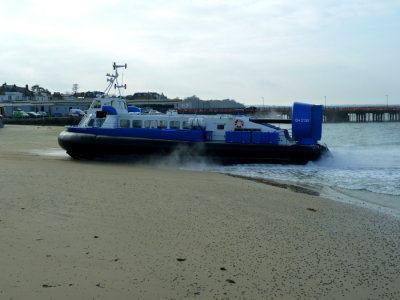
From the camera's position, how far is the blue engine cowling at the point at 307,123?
12.8m

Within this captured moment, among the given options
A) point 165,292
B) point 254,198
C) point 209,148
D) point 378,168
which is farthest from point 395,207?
point 209,148

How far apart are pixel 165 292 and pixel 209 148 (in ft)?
31.5

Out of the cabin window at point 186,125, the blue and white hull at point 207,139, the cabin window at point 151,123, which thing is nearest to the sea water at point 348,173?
the blue and white hull at point 207,139

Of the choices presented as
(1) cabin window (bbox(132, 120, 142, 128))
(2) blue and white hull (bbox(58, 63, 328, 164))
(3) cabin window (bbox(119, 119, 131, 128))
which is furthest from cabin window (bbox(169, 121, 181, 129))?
(3) cabin window (bbox(119, 119, 131, 128))

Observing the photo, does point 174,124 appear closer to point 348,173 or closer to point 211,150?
point 211,150

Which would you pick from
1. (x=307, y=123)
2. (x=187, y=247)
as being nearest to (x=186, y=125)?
(x=307, y=123)

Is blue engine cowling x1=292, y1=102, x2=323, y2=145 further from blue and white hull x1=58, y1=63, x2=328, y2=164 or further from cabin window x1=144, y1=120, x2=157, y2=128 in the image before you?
cabin window x1=144, y1=120, x2=157, y2=128

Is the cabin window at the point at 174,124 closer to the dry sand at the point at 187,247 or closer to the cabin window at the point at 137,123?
the cabin window at the point at 137,123

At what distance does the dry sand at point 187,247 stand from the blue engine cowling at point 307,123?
245 inches

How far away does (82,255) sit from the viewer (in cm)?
370

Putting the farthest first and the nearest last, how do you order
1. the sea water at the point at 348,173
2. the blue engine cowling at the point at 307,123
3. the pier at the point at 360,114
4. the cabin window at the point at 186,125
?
the pier at the point at 360,114, the cabin window at the point at 186,125, the blue engine cowling at the point at 307,123, the sea water at the point at 348,173

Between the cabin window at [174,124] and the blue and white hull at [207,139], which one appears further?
the cabin window at [174,124]

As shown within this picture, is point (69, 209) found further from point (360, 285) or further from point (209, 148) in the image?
point (209, 148)

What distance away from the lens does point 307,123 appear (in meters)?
12.8
